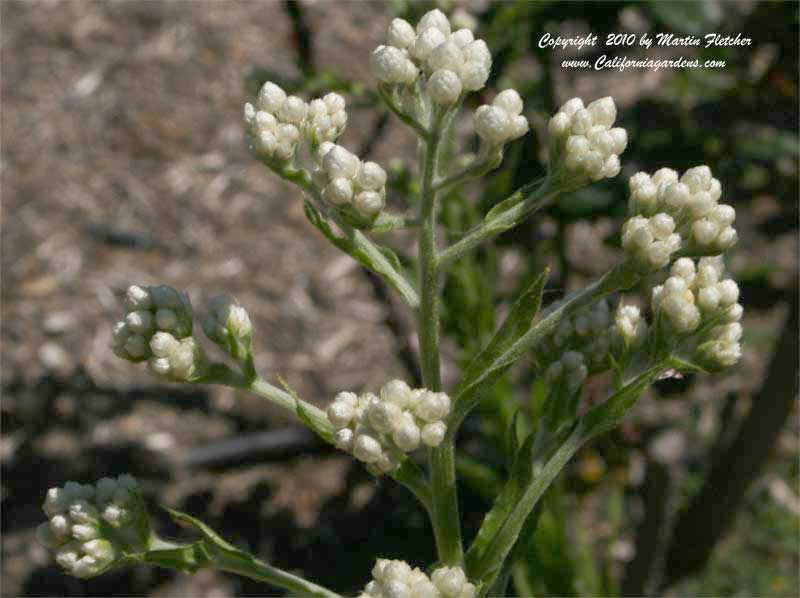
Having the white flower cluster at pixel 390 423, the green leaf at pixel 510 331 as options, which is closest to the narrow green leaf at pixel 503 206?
the green leaf at pixel 510 331

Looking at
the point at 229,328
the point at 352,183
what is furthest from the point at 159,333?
the point at 352,183

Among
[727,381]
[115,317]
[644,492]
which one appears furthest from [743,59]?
[115,317]

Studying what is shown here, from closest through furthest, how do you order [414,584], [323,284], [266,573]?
[414,584] < [266,573] < [323,284]

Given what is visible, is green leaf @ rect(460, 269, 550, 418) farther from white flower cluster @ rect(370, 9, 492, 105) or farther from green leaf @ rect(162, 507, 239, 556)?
green leaf @ rect(162, 507, 239, 556)

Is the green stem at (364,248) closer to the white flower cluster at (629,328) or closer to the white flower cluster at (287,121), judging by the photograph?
the white flower cluster at (287,121)

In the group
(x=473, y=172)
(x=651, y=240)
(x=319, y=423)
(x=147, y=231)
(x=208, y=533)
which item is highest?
(x=147, y=231)

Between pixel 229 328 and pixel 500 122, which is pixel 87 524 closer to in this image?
pixel 229 328

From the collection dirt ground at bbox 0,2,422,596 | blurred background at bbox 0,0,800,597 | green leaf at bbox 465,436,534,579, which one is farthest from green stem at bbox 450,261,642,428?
dirt ground at bbox 0,2,422,596
